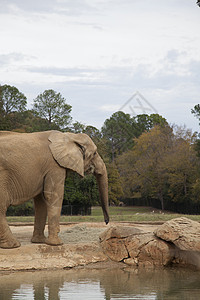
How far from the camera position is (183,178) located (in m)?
52.6

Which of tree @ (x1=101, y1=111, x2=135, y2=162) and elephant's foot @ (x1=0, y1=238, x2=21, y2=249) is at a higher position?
tree @ (x1=101, y1=111, x2=135, y2=162)

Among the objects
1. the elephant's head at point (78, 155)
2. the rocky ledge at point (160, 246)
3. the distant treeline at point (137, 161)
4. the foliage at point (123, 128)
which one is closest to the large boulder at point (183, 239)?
the rocky ledge at point (160, 246)

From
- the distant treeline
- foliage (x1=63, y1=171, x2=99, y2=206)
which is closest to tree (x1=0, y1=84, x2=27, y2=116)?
the distant treeline

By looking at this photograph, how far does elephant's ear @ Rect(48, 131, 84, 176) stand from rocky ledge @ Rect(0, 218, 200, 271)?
209 centimetres

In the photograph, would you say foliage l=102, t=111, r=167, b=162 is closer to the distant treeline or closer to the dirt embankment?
the distant treeline

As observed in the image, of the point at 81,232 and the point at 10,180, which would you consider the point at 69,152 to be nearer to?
the point at 10,180

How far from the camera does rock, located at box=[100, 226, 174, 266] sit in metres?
12.9

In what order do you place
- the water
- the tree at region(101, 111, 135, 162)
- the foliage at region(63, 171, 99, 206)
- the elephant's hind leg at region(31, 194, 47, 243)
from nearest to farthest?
the water → the elephant's hind leg at region(31, 194, 47, 243) → the foliage at region(63, 171, 99, 206) → the tree at region(101, 111, 135, 162)

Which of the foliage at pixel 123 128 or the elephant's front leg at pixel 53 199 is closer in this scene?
the elephant's front leg at pixel 53 199

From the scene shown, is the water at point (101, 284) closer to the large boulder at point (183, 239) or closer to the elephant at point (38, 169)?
the large boulder at point (183, 239)

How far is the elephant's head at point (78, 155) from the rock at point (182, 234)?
7.32ft

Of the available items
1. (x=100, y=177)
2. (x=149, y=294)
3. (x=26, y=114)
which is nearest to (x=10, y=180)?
(x=100, y=177)

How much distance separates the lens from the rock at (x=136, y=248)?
12.9 meters

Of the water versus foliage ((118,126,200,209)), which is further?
foliage ((118,126,200,209))
